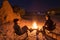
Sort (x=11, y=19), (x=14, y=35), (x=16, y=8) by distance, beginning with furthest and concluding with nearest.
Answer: (x=16, y=8) → (x=11, y=19) → (x=14, y=35)

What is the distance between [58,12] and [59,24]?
1.59 ft

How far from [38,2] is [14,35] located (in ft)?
3.15

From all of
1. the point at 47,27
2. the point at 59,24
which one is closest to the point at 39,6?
the point at 59,24

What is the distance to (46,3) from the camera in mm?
2938

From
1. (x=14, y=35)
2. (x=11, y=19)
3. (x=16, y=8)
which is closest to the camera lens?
(x=14, y=35)

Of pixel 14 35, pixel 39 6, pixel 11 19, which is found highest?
pixel 39 6

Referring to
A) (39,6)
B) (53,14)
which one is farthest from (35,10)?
(53,14)

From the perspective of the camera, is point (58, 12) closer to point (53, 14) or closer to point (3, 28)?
point (53, 14)

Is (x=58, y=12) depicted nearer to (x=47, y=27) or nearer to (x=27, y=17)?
(x=27, y=17)

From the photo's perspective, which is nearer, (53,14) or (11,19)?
(11,19)

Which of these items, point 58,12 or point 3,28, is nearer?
point 3,28

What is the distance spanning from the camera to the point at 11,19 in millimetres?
2438

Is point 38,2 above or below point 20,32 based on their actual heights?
above

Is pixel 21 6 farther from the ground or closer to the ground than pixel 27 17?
farther from the ground
